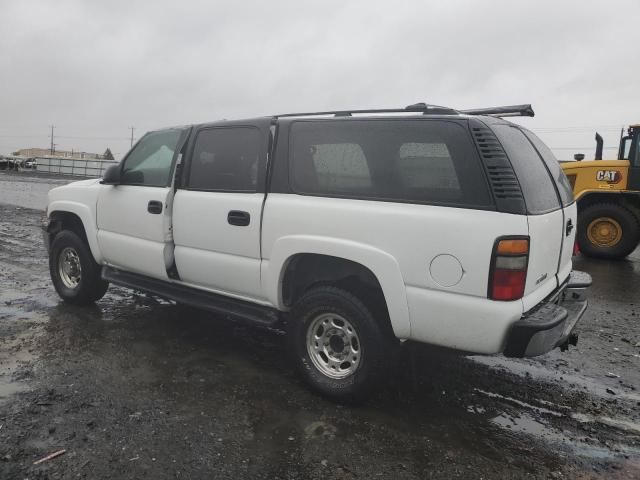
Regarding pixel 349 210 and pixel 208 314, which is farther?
pixel 208 314

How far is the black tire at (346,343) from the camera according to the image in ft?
10.5

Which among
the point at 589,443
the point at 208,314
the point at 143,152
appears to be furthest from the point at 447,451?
the point at 143,152

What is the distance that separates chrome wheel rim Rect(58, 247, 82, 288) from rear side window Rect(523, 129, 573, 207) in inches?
178

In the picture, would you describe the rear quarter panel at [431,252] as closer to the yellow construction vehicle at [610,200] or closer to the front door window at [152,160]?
the front door window at [152,160]

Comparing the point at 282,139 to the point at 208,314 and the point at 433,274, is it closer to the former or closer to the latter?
the point at 433,274

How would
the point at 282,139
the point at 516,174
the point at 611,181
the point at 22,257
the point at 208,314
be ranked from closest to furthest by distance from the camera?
the point at 516,174
the point at 282,139
the point at 208,314
the point at 22,257
the point at 611,181

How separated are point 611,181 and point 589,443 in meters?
8.13

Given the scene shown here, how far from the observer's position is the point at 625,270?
886 cm

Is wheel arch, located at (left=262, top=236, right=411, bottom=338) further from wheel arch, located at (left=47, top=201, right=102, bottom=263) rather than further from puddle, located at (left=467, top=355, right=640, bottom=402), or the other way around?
wheel arch, located at (left=47, top=201, right=102, bottom=263)

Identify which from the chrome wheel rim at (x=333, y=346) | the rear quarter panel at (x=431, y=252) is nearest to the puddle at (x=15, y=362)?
the chrome wheel rim at (x=333, y=346)

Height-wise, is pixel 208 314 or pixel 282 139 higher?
pixel 282 139

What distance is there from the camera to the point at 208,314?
5.24m

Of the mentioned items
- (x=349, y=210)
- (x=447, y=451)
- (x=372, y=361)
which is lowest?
(x=447, y=451)

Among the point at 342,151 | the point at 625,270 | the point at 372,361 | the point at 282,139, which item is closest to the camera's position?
the point at 372,361
